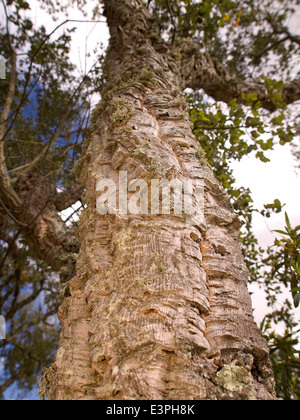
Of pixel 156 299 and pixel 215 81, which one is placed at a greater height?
pixel 215 81

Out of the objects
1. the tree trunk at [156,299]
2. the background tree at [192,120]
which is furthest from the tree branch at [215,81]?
the tree trunk at [156,299]

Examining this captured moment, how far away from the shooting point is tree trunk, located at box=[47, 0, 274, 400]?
0.95m

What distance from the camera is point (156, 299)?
1.09 metres

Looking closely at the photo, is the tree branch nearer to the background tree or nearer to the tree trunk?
the background tree

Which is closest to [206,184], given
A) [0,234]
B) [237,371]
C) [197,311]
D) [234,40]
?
[197,311]

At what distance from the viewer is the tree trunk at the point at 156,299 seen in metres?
0.95

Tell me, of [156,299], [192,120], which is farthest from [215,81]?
[156,299]

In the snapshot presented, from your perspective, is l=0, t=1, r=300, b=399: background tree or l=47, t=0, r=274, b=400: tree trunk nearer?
l=47, t=0, r=274, b=400: tree trunk

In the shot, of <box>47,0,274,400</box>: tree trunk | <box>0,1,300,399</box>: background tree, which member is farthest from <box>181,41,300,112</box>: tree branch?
<box>47,0,274,400</box>: tree trunk

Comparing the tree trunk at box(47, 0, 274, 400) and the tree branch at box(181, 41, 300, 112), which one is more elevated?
the tree branch at box(181, 41, 300, 112)

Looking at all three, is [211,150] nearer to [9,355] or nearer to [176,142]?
[176,142]

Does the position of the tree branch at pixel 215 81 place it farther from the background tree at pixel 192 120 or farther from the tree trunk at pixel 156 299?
the tree trunk at pixel 156 299

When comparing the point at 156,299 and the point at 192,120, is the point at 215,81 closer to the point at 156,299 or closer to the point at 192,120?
the point at 192,120
